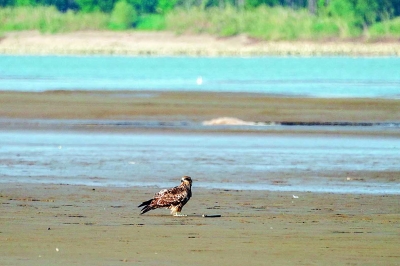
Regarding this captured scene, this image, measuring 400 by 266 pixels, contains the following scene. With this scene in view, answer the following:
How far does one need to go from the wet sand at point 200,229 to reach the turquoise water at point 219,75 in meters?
18.9

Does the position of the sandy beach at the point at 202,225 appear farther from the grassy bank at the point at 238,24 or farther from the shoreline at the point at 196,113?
the grassy bank at the point at 238,24

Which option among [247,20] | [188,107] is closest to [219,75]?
[188,107]

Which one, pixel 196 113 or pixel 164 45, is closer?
pixel 196 113

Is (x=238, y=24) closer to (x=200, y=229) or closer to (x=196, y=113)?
(x=196, y=113)

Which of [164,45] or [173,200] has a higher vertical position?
[173,200]

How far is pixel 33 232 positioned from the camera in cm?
845

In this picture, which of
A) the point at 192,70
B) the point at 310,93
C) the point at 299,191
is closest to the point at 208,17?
the point at 192,70

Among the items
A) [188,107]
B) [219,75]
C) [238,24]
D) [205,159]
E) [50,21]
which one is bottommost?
[238,24]

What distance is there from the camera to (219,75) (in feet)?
139

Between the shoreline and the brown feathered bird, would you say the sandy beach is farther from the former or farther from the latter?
the shoreline

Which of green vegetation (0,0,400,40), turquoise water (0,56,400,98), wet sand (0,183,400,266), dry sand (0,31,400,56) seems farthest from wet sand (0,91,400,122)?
green vegetation (0,0,400,40)

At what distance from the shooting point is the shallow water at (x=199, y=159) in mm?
12438

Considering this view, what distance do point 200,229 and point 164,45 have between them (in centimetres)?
5814

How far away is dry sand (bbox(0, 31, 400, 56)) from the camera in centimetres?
6475
